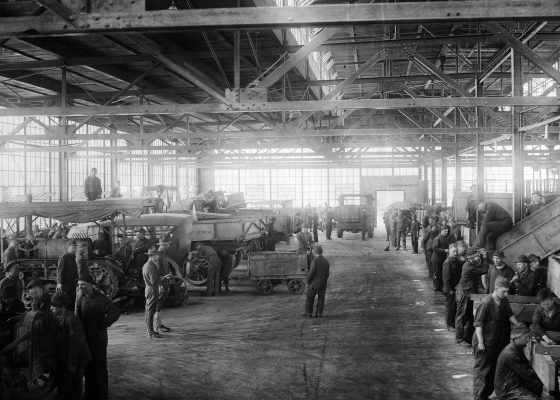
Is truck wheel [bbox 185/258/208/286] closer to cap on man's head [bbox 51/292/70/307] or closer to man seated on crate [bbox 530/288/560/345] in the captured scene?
cap on man's head [bbox 51/292/70/307]

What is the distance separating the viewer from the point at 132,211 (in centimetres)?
1300

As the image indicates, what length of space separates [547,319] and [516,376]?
5.78ft

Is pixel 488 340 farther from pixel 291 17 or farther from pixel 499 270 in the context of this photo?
pixel 291 17

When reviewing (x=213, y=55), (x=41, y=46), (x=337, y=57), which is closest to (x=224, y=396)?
(x=213, y=55)

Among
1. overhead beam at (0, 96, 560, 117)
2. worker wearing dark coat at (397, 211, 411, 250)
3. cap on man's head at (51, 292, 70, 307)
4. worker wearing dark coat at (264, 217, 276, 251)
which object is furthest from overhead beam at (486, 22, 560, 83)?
worker wearing dark coat at (397, 211, 411, 250)

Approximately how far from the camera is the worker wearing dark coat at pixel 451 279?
401 inches

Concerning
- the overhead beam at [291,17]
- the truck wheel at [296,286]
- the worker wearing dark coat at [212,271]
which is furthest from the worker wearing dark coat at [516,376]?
the worker wearing dark coat at [212,271]

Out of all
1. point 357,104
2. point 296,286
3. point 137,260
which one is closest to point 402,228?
point 296,286

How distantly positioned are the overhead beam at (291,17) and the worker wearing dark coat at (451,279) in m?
6.03

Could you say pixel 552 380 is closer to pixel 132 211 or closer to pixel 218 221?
pixel 132 211

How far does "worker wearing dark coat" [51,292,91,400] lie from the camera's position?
602 centimetres

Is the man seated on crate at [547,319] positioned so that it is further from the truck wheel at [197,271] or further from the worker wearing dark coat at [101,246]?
the worker wearing dark coat at [101,246]

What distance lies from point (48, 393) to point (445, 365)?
225 inches

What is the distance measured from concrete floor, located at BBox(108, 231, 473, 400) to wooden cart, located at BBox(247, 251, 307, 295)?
0.40 metres
